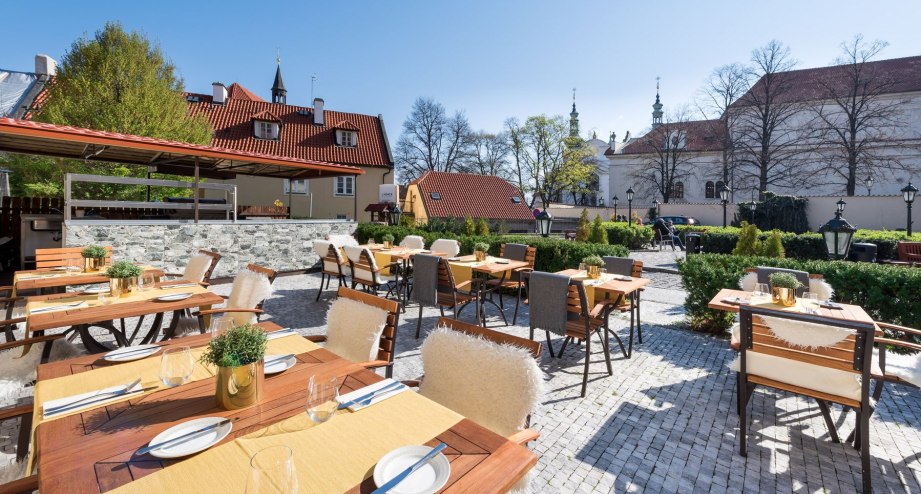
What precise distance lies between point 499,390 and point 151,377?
1.59m

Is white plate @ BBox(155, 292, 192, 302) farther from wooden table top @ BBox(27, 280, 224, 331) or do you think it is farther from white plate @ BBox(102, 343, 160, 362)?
white plate @ BBox(102, 343, 160, 362)

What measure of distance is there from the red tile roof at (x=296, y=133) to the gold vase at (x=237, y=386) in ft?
72.5

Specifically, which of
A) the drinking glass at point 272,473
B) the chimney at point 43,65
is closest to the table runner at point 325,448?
the drinking glass at point 272,473

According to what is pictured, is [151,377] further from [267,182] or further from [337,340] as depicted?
[267,182]

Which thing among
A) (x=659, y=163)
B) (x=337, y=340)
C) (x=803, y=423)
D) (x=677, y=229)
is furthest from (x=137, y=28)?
(x=659, y=163)

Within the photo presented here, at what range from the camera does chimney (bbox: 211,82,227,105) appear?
22.0 metres

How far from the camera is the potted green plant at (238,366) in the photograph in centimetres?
158

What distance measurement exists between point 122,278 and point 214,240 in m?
6.06

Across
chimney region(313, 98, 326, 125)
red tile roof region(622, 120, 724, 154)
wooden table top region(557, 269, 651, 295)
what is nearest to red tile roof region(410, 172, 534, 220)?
chimney region(313, 98, 326, 125)

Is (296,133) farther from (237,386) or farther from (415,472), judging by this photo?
(415,472)

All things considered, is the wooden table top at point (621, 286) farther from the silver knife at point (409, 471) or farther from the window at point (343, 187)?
the window at point (343, 187)

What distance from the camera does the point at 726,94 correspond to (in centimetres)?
2655

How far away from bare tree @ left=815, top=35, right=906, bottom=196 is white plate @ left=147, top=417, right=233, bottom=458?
3444 cm

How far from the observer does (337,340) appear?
2.85 m
